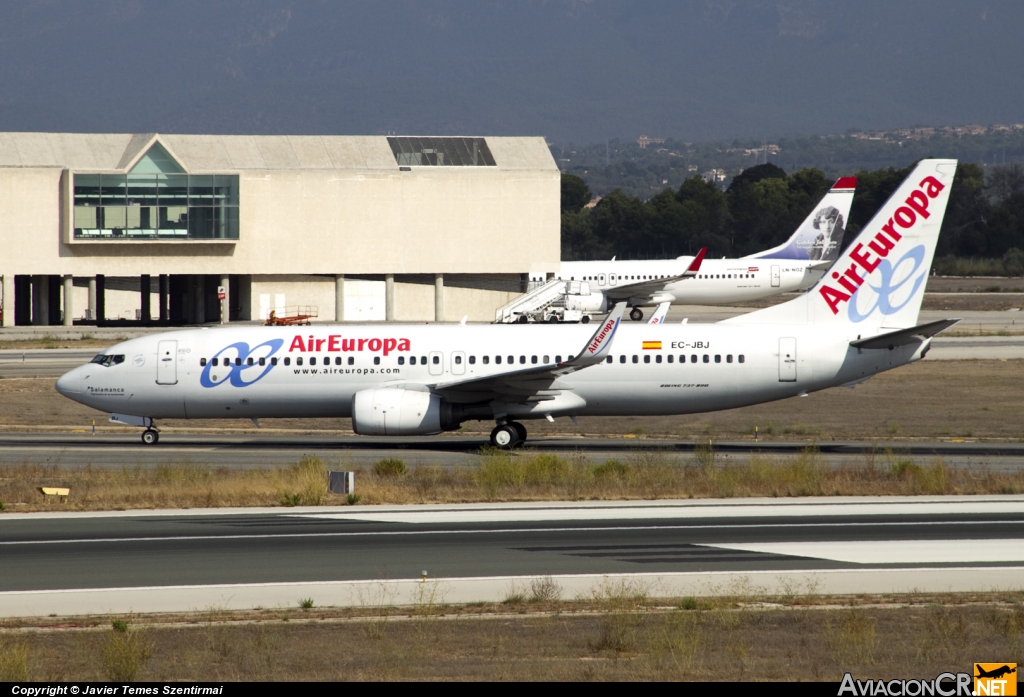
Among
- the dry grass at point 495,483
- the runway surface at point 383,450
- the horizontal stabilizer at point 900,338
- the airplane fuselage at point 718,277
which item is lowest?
the dry grass at point 495,483

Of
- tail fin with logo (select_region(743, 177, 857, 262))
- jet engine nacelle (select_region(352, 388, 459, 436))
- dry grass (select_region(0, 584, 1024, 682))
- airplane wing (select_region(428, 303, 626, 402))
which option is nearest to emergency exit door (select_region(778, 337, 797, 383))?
airplane wing (select_region(428, 303, 626, 402))

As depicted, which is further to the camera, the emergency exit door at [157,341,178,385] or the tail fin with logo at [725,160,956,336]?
the emergency exit door at [157,341,178,385]

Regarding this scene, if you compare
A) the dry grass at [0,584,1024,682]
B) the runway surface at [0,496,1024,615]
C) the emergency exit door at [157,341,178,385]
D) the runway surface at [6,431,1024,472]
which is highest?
the emergency exit door at [157,341,178,385]

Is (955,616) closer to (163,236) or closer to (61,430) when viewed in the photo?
(61,430)

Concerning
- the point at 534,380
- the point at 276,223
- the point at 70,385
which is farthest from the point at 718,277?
the point at 70,385

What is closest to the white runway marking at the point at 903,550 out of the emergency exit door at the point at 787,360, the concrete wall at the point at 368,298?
the emergency exit door at the point at 787,360

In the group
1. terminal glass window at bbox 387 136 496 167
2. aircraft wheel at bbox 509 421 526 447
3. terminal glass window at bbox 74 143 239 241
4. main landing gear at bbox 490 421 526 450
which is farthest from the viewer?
terminal glass window at bbox 387 136 496 167

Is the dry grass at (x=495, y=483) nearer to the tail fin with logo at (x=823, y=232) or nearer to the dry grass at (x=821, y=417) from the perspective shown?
the dry grass at (x=821, y=417)

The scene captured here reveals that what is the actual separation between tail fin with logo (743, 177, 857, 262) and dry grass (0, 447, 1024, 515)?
60832 millimetres

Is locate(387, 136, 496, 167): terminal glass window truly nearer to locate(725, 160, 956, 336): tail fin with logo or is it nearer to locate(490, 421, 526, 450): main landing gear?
locate(490, 421, 526, 450): main landing gear

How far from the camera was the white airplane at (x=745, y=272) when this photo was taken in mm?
86188

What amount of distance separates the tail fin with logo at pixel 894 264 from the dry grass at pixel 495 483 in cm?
583

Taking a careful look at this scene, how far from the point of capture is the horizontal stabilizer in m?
31.1

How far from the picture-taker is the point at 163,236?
273ft
